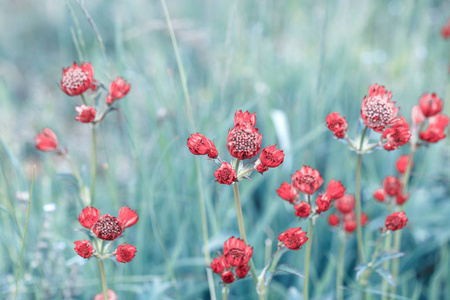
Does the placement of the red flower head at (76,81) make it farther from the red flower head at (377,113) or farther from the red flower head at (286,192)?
the red flower head at (377,113)

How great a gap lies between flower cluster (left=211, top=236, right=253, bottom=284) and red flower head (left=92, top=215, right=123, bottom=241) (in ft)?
0.88

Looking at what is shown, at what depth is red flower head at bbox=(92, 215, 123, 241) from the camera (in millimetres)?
1107

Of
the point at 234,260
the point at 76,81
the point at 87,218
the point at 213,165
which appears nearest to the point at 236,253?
the point at 234,260

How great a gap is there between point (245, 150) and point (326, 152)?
5.82 ft

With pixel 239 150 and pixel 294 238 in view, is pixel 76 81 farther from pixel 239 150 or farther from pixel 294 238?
pixel 294 238

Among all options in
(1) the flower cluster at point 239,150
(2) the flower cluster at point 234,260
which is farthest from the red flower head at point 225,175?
(2) the flower cluster at point 234,260

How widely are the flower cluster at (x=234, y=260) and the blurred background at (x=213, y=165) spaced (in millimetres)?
488

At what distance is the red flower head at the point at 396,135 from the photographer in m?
1.18

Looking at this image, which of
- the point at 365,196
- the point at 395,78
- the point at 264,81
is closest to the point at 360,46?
the point at 395,78

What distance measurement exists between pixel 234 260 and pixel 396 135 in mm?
567

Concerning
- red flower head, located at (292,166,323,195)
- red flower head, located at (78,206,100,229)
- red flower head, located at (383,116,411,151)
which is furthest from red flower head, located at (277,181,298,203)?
red flower head, located at (78,206,100,229)

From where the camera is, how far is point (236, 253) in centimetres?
109

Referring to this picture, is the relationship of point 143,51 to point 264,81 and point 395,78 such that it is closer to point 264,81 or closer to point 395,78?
point 264,81

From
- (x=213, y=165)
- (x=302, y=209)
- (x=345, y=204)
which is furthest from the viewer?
(x=213, y=165)
